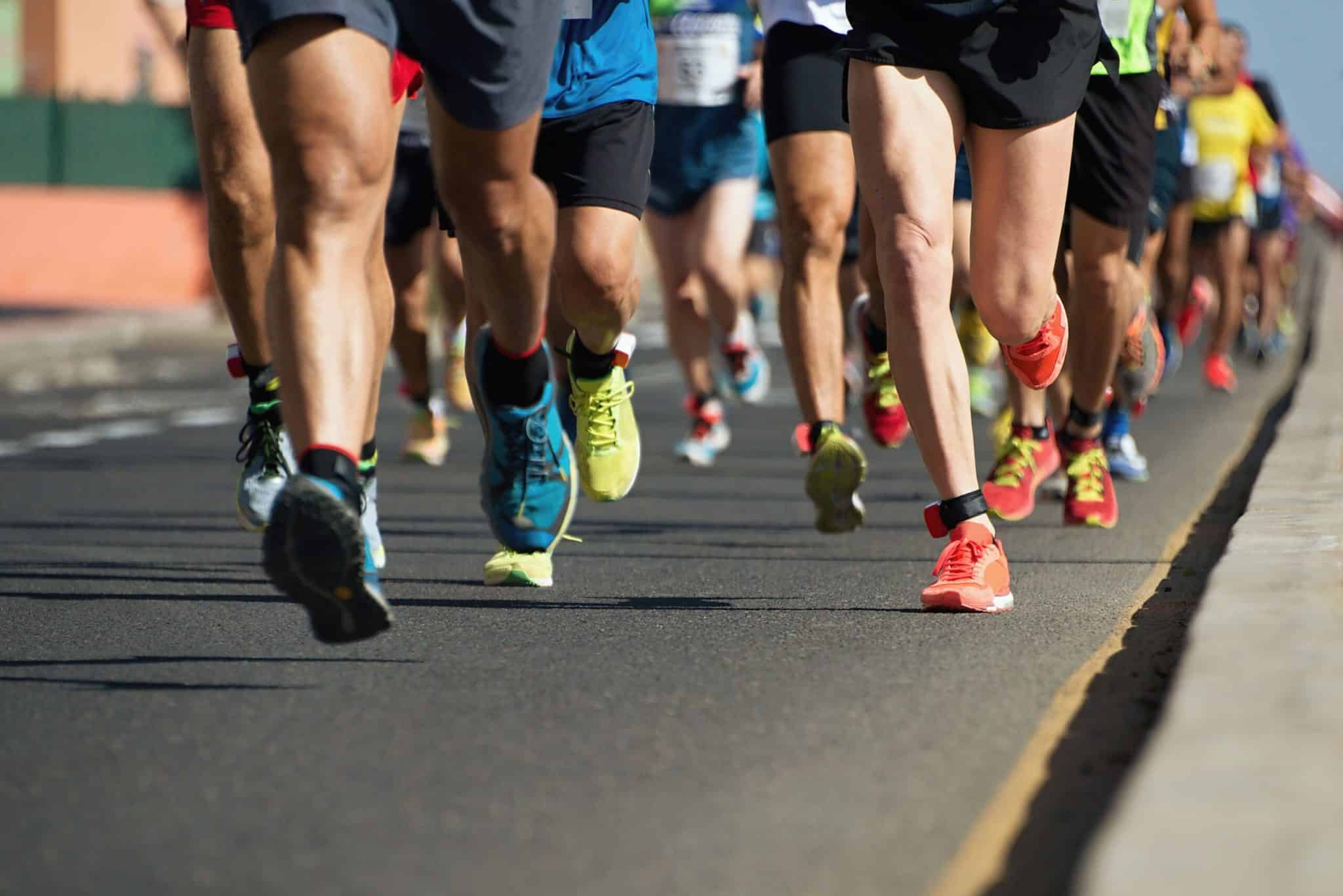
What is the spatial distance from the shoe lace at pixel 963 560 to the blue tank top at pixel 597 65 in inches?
51.5

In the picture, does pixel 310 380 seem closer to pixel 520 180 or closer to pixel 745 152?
pixel 520 180

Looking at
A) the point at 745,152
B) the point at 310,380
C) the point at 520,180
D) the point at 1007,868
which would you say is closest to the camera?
the point at 1007,868

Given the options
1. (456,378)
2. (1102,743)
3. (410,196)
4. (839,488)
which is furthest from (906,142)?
(456,378)

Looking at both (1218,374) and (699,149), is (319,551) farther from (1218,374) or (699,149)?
(1218,374)

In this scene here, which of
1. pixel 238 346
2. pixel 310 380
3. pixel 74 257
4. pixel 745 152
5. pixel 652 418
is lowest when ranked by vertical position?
pixel 74 257

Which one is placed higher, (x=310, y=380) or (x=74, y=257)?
(x=310, y=380)

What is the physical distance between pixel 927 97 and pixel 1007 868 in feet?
7.75

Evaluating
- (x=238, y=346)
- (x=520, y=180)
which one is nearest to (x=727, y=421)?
(x=238, y=346)

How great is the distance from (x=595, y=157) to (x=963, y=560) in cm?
126

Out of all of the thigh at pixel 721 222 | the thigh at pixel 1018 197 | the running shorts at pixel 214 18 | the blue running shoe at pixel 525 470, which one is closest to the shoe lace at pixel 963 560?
the thigh at pixel 1018 197

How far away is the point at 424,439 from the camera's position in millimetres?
9391

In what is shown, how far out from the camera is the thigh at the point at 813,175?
646 centimetres

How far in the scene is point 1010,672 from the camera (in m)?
4.11

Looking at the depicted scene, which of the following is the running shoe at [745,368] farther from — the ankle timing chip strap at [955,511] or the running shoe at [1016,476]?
the ankle timing chip strap at [955,511]
